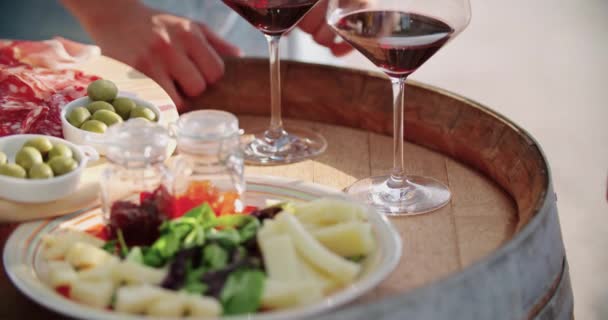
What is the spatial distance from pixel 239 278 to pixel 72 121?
0.61 m

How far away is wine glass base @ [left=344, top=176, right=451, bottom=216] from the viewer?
1369 millimetres

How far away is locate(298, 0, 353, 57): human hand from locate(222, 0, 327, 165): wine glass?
0.71ft

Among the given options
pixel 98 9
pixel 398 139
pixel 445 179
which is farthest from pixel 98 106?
pixel 98 9

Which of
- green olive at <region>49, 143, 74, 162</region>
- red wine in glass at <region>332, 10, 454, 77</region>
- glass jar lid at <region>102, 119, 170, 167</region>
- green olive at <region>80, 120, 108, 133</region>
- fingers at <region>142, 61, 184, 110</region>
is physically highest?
red wine in glass at <region>332, 10, 454, 77</region>

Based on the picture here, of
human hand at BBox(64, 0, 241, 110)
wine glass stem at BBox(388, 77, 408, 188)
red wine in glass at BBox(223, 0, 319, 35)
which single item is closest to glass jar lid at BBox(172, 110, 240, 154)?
wine glass stem at BBox(388, 77, 408, 188)

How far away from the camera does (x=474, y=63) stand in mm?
4688

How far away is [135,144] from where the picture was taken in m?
1.17

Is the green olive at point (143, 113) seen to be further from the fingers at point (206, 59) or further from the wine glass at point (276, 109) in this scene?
the fingers at point (206, 59)

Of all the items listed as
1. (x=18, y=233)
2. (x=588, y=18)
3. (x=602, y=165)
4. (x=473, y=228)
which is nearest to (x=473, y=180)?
(x=473, y=228)

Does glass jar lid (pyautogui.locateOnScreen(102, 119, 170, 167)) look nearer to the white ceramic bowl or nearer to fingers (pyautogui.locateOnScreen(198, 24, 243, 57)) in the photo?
the white ceramic bowl

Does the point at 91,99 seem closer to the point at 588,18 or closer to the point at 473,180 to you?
the point at 473,180

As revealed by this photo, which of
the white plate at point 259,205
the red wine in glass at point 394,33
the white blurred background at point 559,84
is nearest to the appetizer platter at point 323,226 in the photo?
the white plate at point 259,205

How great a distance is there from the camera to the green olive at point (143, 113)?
Result: 1.46 meters

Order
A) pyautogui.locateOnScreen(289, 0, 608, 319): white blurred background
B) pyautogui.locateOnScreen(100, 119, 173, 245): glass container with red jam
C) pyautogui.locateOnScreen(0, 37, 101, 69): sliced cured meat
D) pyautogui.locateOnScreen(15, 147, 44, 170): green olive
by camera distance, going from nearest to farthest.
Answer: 1. pyautogui.locateOnScreen(100, 119, 173, 245): glass container with red jam
2. pyautogui.locateOnScreen(15, 147, 44, 170): green olive
3. pyautogui.locateOnScreen(0, 37, 101, 69): sliced cured meat
4. pyautogui.locateOnScreen(289, 0, 608, 319): white blurred background
